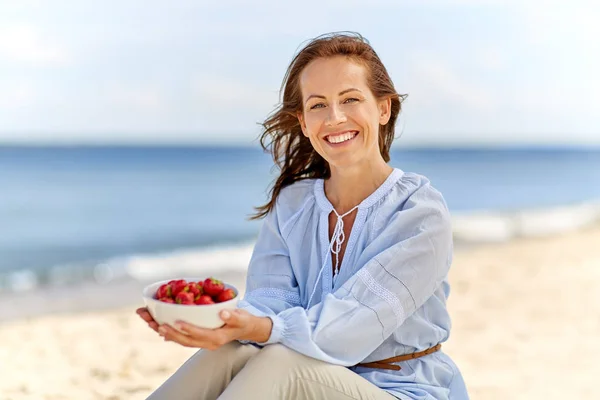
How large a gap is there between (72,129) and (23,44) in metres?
5.93

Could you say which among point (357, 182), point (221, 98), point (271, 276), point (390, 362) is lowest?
point (221, 98)

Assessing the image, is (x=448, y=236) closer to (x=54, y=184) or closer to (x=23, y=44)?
(x=54, y=184)

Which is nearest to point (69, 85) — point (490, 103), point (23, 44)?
point (23, 44)

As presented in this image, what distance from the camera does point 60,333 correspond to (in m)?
5.93

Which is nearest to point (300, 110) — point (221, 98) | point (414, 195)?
point (414, 195)

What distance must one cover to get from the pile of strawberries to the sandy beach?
2.26 m

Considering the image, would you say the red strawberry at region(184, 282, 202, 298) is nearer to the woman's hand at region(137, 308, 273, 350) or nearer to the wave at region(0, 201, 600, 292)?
the woman's hand at region(137, 308, 273, 350)

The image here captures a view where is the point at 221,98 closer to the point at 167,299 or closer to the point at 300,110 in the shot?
the point at 300,110

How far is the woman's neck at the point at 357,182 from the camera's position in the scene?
2.54 meters

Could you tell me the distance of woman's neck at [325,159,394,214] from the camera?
8.34ft

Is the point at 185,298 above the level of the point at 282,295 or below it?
above

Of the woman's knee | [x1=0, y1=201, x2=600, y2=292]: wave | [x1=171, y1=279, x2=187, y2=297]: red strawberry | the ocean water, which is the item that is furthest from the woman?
[x1=0, y1=201, x2=600, y2=292]: wave

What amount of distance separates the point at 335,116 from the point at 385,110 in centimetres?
30

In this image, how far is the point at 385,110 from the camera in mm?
2645
